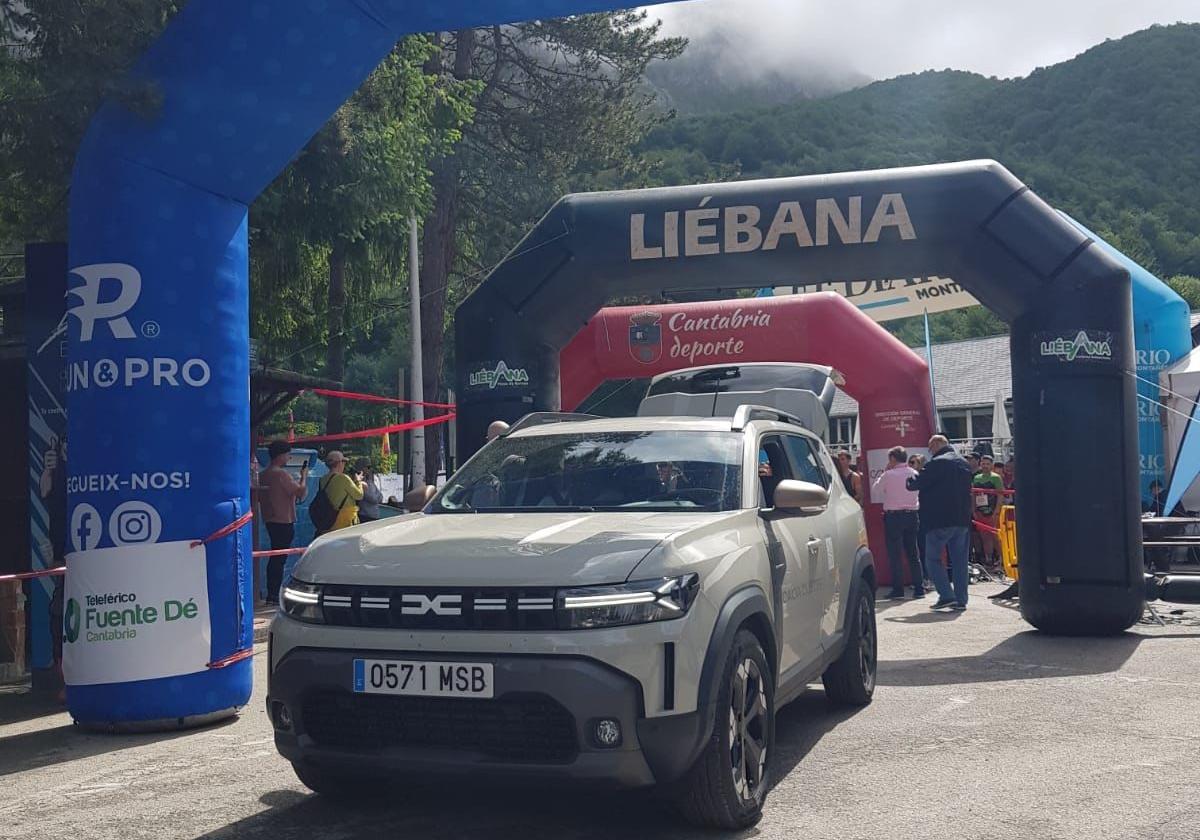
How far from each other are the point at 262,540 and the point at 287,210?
479 cm

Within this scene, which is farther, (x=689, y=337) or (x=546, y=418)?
(x=689, y=337)

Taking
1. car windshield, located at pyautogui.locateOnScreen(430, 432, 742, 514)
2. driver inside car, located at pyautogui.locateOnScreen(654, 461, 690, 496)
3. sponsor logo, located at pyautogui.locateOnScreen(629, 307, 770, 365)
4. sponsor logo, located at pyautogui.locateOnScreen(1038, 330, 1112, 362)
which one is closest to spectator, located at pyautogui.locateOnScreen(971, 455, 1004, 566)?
sponsor logo, located at pyautogui.locateOnScreen(629, 307, 770, 365)

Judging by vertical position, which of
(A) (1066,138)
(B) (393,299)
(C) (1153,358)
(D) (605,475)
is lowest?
(D) (605,475)

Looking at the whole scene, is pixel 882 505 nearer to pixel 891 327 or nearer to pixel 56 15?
pixel 56 15

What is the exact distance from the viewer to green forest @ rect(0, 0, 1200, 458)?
9805 millimetres

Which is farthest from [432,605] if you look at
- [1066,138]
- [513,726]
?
[1066,138]

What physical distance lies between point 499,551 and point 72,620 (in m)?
3.93

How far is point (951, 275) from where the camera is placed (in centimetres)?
1141

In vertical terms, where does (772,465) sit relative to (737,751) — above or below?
above

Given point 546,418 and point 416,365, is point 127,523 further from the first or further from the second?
A: point 416,365

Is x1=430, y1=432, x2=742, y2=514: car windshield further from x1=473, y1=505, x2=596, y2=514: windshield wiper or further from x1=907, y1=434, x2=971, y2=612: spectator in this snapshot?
x1=907, y1=434, x2=971, y2=612: spectator

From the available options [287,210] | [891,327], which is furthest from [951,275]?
[891,327]

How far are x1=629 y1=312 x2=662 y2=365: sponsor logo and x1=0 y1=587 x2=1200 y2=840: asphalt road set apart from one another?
9747 millimetres

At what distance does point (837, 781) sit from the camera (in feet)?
19.3
